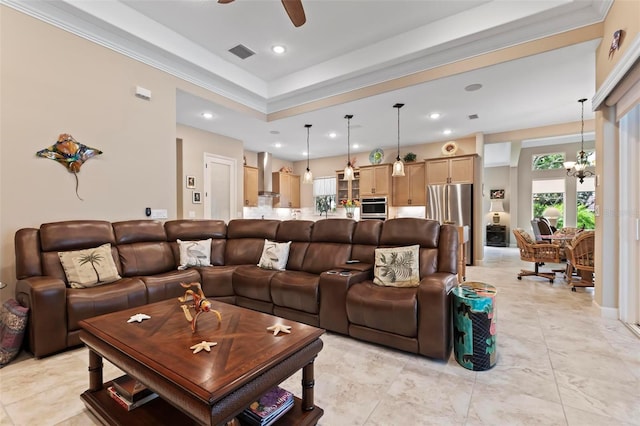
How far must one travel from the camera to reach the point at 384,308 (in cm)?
236

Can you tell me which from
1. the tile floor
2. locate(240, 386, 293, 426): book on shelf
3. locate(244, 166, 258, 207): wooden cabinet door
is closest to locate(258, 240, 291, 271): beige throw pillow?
the tile floor

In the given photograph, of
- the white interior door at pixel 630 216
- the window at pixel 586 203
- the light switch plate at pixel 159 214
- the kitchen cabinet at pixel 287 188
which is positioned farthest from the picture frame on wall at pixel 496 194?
the light switch plate at pixel 159 214

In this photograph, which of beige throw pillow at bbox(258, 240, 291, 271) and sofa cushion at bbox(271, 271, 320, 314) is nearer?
sofa cushion at bbox(271, 271, 320, 314)

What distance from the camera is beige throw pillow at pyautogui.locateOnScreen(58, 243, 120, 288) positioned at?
2.62 meters

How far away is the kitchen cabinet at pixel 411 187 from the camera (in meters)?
6.88

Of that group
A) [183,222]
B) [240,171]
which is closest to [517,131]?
[240,171]

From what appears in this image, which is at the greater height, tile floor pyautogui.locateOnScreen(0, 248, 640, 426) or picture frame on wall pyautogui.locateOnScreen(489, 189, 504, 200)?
picture frame on wall pyautogui.locateOnScreen(489, 189, 504, 200)

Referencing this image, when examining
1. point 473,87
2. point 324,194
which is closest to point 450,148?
point 473,87

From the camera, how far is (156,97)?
3695 mm

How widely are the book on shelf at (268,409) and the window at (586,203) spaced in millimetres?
10720

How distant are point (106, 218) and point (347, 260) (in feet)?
9.09

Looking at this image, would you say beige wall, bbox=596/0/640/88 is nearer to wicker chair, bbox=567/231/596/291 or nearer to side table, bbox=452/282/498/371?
wicker chair, bbox=567/231/596/291

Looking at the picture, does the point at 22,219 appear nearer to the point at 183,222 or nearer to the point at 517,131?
→ the point at 183,222

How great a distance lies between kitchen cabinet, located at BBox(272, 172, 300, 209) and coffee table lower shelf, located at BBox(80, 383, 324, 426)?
6.63 m
